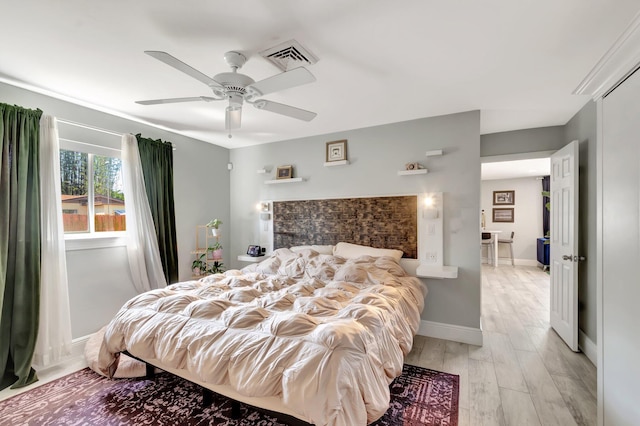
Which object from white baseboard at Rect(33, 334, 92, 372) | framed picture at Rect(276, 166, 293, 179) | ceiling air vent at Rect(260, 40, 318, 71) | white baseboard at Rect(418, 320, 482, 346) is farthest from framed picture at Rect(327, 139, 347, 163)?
white baseboard at Rect(33, 334, 92, 372)

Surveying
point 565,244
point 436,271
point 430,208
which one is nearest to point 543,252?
point 565,244

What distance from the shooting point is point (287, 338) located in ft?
5.54

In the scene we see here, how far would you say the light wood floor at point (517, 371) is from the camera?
2037 mm

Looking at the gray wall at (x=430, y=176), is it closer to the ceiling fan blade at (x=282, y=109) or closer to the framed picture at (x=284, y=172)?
the framed picture at (x=284, y=172)

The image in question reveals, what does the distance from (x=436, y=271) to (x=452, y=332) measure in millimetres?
790

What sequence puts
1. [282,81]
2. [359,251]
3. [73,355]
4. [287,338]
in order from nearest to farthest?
[287,338] → [282,81] → [73,355] → [359,251]

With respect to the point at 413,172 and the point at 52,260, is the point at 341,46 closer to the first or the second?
the point at 413,172

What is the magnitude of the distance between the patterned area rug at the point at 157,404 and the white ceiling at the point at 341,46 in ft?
7.97

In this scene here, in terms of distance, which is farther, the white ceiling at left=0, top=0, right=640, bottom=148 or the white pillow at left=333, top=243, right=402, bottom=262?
the white pillow at left=333, top=243, right=402, bottom=262

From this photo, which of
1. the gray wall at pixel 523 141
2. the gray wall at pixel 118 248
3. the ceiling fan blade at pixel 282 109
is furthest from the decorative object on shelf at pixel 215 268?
the gray wall at pixel 523 141

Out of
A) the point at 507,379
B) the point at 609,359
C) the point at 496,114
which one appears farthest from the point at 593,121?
the point at 507,379

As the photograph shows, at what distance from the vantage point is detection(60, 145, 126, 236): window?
120 inches

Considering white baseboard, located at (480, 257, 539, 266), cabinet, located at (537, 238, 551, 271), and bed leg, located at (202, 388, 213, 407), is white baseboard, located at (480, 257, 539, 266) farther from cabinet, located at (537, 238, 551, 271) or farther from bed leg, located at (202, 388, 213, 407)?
bed leg, located at (202, 388, 213, 407)

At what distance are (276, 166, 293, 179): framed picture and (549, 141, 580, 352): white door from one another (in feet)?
11.1
